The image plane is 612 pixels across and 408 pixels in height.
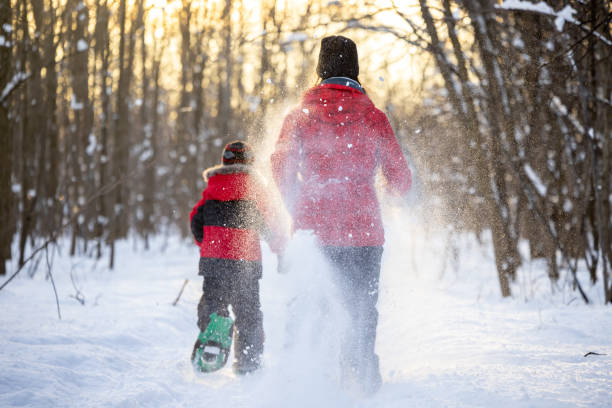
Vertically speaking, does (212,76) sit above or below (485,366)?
above

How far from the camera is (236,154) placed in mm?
3223

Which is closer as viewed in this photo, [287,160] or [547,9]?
[287,160]

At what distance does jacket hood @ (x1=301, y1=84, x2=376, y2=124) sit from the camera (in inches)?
95.3

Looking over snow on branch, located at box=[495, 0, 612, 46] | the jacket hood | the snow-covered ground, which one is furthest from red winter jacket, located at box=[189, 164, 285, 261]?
snow on branch, located at box=[495, 0, 612, 46]

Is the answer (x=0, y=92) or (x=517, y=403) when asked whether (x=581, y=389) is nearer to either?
(x=517, y=403)

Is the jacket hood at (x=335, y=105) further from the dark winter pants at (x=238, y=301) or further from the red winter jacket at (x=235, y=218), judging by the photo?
the dark winter pants at (x=238, y=301)

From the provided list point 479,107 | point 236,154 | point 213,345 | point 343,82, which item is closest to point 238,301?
point 213,345

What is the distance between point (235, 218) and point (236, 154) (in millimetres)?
499

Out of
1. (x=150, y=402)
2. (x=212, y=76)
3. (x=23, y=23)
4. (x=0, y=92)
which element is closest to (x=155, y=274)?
(x=0, y=92)

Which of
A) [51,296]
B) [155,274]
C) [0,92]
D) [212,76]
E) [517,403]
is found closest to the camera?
[517,403]

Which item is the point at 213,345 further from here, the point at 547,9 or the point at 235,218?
the point at 547,9

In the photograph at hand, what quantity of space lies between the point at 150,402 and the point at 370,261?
1.52m

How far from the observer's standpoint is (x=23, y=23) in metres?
5.40

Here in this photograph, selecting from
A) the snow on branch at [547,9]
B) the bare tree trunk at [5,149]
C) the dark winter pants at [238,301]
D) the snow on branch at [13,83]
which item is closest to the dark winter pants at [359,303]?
the dark winter pants at [238,301]
